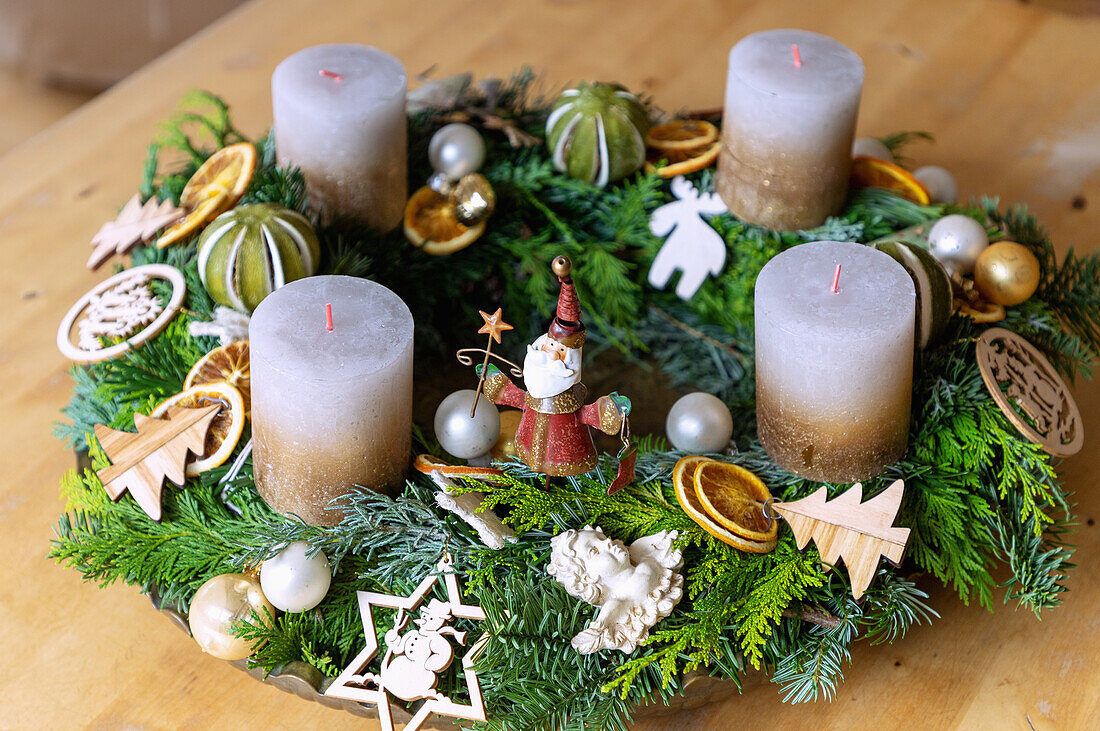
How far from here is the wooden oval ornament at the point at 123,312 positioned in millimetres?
884

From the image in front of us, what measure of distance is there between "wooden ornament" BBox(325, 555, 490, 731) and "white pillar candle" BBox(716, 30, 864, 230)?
1.42 feet

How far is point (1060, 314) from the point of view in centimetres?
96

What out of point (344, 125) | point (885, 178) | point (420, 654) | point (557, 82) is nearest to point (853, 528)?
point (420, 654)

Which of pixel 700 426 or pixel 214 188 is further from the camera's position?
pixel 214 188

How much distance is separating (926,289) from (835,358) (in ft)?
0.43

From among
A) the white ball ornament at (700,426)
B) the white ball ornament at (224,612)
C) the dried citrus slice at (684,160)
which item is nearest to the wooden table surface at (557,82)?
the white ball ornament at (224,612)

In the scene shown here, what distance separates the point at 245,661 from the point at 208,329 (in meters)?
0.25

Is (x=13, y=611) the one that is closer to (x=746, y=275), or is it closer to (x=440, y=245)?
(x=440, y=245)

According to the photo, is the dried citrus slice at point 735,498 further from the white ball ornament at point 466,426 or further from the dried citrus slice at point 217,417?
the dried citrus slice at point 217,417

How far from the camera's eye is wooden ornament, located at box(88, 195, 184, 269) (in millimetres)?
962

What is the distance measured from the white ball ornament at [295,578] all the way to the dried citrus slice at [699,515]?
9.2 inches

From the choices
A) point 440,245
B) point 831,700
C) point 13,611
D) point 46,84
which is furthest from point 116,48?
point 831,700

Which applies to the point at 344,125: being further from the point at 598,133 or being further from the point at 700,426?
the point at 700,426

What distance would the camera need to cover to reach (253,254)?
0.86 metres
